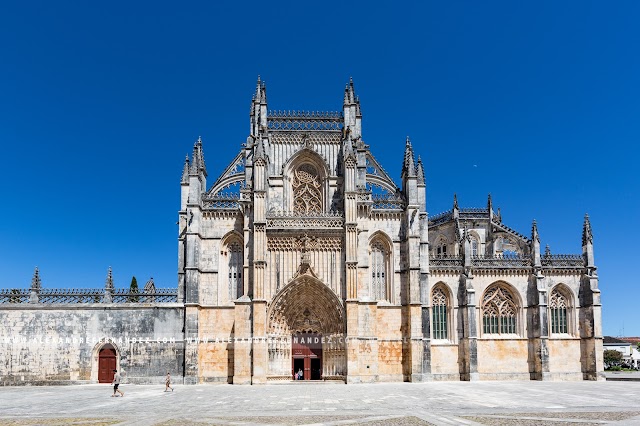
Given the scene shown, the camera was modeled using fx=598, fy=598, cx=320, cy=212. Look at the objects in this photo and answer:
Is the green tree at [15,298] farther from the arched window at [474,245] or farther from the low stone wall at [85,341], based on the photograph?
the arched window at [474,245]

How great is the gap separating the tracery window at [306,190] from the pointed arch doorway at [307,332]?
6.54m

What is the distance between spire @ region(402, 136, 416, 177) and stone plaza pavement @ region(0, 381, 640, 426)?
17.6 m

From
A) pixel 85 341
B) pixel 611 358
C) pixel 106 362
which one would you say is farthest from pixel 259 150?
pixel 611 358

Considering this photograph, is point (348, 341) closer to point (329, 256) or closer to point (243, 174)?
point (329, 256)

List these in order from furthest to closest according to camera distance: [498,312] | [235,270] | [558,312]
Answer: [558,312]
[498,312]
[235,270]

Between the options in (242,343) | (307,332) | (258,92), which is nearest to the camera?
(242,343)

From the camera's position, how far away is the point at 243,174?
4734 centimetres

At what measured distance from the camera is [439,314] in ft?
154

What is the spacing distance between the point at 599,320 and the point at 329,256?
22.0 metres

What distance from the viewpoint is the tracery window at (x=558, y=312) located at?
1869 inches

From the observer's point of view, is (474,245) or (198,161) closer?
(198,161)

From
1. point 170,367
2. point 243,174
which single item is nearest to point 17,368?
point 170,367

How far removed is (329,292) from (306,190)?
8784 mm

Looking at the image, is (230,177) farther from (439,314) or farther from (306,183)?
(439,314)
